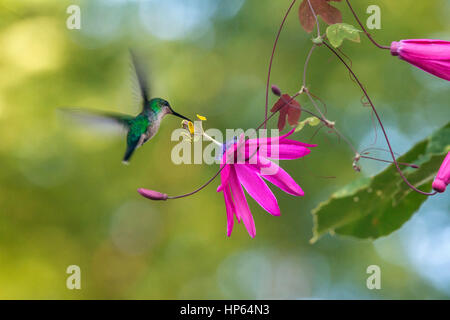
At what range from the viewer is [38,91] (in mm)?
2508

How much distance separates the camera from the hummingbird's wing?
2.66ft

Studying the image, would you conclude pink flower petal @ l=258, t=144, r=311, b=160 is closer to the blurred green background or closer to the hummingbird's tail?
the hummingbird's tail

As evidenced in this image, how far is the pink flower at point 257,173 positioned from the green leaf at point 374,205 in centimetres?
30

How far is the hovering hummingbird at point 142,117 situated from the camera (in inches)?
33.7

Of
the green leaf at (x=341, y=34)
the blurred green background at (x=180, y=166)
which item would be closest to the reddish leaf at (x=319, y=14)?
the green leaf at (x=341, y=34)

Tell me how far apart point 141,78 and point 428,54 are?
0.45 metres

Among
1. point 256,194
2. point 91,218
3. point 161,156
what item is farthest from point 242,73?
point 256,194

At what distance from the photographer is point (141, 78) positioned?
90cm

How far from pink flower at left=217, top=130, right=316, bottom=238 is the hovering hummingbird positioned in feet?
0.62

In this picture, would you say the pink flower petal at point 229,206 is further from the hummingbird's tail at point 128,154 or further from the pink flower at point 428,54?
→ the pink flower at point 428,54

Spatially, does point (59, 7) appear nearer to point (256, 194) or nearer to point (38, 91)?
point (38, 91)

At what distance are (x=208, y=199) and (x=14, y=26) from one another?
129 cm

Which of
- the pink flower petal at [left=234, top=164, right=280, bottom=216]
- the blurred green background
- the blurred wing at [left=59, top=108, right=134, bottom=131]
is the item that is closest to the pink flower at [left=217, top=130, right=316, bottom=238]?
the pink flower petal at [left=234, top=164, right=280, bottom=216]
